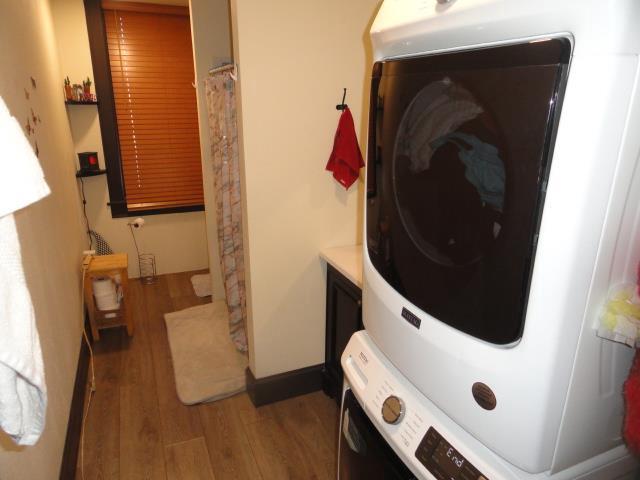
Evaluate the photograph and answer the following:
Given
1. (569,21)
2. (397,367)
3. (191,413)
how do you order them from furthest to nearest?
(191,413) → (397,367) → (569,21)

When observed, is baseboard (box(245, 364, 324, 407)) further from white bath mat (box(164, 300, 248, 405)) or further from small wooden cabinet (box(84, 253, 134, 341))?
small wooden cabinet (box(84, 253, 134, 341))

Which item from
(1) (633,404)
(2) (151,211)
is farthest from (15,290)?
(2) (151,211)

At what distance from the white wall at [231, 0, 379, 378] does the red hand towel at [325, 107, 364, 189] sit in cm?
4

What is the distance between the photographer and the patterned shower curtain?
86.0 inches

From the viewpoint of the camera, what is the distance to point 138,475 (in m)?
1.71

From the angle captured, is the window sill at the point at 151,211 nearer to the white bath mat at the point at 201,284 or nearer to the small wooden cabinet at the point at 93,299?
the white bath mat at the point at 201,284

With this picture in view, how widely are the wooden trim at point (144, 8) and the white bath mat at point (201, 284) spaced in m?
2.25

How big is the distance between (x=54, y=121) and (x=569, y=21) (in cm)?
281

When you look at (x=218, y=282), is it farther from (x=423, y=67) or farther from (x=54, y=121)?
(x=423, y=67)

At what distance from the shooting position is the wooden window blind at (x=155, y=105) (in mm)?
3307

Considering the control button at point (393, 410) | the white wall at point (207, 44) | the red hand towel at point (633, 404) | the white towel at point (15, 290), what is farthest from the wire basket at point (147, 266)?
the red hand towel at point (633, 404)

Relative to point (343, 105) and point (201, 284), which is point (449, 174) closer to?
point (343, 105)

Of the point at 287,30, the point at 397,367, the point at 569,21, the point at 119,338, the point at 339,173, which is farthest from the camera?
the point at 119,338

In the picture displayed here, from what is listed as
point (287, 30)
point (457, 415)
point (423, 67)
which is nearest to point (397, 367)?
point (457, 415)
